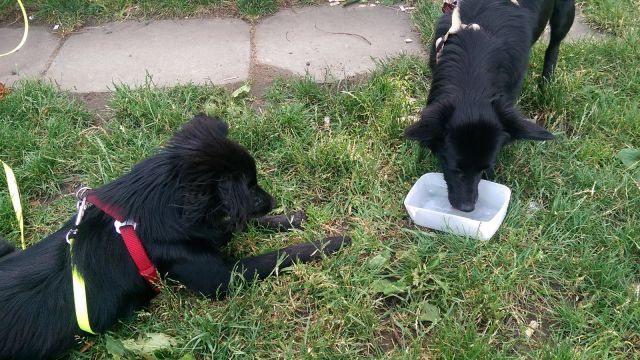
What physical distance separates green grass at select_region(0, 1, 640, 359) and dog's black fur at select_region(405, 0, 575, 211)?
0.38m

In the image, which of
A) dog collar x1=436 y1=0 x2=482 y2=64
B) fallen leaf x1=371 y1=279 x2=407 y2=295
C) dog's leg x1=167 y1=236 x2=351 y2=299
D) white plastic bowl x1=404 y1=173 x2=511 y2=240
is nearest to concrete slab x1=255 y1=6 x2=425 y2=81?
dog collar x1=436 y1=0 x2=482 y2=64

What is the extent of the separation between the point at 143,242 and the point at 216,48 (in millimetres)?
2387

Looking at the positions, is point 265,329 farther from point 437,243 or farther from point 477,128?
point 477,128

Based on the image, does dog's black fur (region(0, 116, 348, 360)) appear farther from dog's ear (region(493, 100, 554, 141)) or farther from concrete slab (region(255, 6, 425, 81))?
concrete slab (region(255, 6, 425, 81))

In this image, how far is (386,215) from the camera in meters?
3.03

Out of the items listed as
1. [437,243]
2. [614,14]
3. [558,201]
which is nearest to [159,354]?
[437,243]

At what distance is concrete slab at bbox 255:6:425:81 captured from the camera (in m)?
4.16

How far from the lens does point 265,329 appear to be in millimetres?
2486

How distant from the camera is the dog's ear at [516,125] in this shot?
269cm

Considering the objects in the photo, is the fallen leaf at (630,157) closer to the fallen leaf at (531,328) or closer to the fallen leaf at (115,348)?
the fallen leaf at (531,328)

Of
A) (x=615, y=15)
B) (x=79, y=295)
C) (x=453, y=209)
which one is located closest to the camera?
(x=79, y=295)

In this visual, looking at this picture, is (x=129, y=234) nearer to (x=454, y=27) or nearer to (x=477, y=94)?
(x=477, y=94)

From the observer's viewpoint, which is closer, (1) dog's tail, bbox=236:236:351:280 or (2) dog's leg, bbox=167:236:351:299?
(2) dog's leg, bbox=167:236:351:299

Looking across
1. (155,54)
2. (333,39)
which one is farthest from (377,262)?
(155,54)
